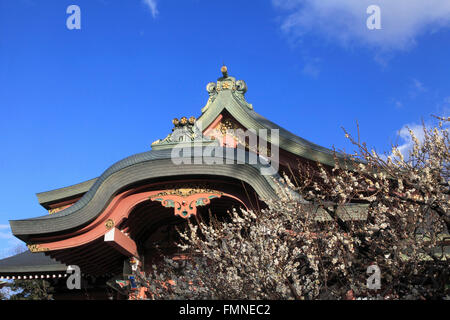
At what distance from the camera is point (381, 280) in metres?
5.32

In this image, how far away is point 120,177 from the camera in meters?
7.71

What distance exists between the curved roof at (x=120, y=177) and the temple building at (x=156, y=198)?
0.06ft

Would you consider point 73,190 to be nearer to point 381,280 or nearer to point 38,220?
point 38,220

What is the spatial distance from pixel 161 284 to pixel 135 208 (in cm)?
171

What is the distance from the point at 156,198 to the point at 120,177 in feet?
2.66

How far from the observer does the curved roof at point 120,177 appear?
7523 millimetres

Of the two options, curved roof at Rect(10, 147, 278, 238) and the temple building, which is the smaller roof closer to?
the temple building

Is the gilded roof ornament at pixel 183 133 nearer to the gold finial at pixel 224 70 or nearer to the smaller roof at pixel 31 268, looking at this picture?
the gold finial at pixel 224 70

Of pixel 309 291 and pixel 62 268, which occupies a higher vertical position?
pixel 62 268

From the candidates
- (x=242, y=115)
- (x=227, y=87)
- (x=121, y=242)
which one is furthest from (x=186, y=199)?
(x=227, y=87)

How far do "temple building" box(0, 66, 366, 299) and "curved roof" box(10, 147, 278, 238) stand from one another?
2 centimetres
